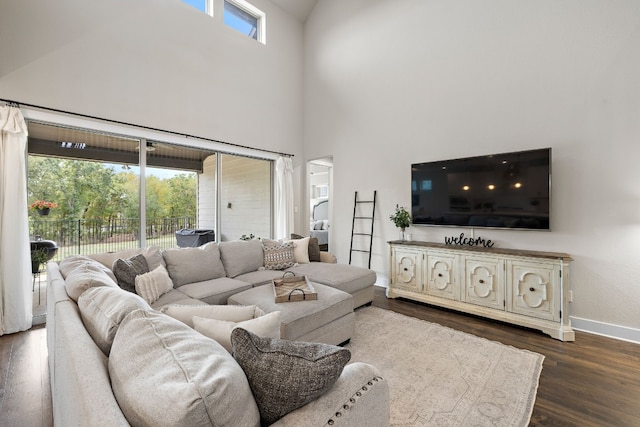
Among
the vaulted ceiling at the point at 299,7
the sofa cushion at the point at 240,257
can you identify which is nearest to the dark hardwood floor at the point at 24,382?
the sofa cushion at the point at 240,257

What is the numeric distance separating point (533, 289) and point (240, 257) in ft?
→ 10.6

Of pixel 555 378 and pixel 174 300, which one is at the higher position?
pixel 174 300

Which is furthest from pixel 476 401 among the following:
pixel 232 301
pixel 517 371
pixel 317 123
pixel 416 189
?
pixel 317 123

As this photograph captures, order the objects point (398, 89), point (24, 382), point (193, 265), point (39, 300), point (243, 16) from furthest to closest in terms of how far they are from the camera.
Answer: point (243, 16), point (398, 89), point (39, 300), point (193, 265), point (24, 382)

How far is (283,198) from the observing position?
5645 millimetres

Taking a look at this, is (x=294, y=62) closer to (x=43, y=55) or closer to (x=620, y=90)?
(x=43, y=55)

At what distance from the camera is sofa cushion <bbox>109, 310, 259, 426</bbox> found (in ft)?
2.21

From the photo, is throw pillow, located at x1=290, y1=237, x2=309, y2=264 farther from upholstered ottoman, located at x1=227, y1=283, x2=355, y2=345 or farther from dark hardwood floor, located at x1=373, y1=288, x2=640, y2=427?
A: dark hardwood floor, located at x1=373, y1=288, x2=640, y2=427

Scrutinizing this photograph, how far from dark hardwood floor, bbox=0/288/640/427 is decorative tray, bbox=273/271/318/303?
1598mm

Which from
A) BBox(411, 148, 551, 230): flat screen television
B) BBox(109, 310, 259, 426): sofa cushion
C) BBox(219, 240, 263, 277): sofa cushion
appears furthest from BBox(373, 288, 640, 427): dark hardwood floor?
BBox(219, 240, 263, 277): sofa cushion

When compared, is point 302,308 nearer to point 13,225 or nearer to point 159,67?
point 13,225

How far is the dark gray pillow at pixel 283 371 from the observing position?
0.87 metres

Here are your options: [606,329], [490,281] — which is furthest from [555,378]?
[606,329]

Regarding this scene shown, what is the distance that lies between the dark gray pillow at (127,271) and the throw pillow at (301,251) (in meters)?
1.82
